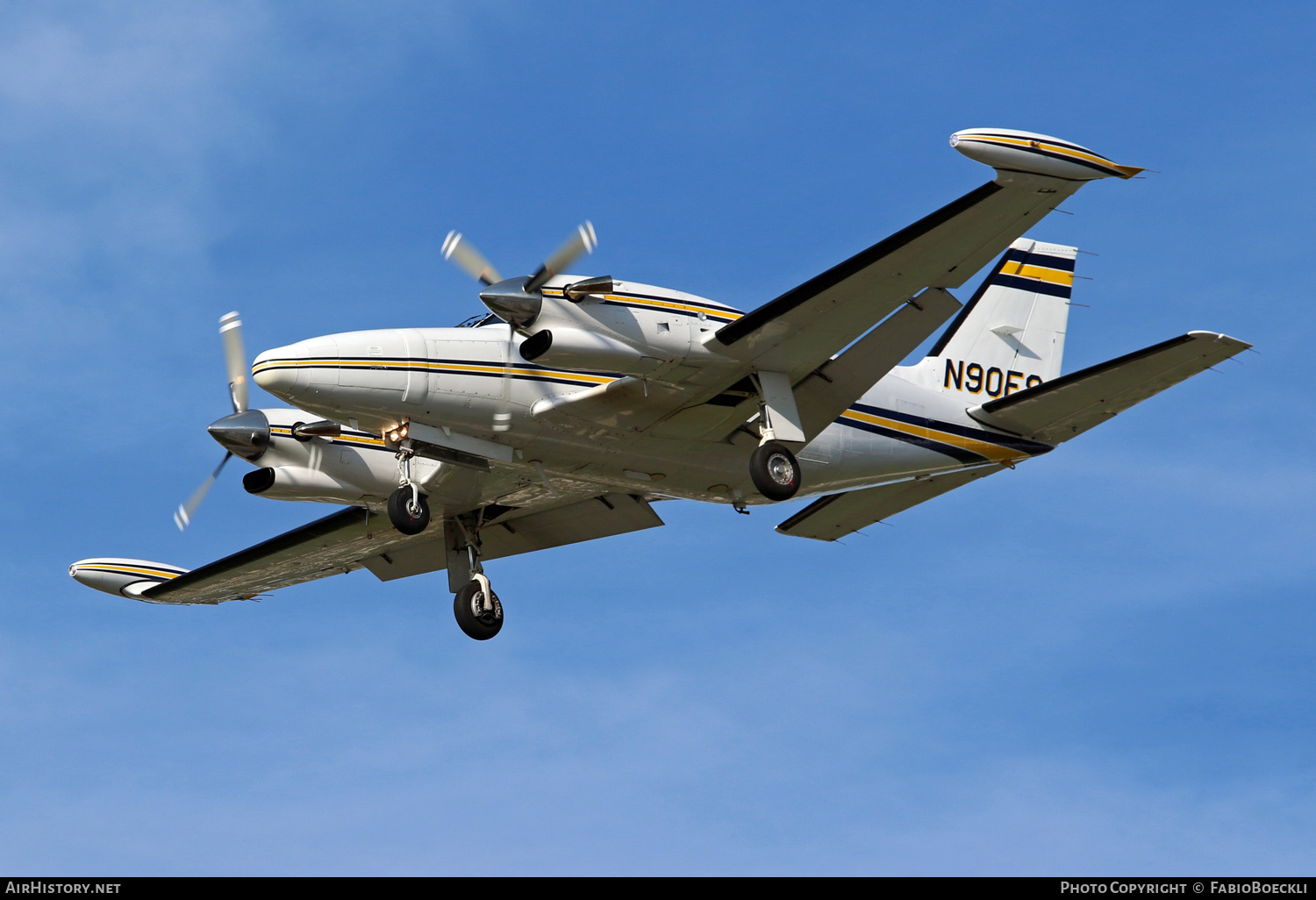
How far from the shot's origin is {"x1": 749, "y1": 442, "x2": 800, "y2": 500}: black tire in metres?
19.0

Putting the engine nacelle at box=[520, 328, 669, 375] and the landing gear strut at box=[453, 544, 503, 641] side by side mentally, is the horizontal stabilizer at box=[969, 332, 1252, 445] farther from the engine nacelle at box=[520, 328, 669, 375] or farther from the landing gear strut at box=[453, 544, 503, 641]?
the landing gear strut at box=[453, 544, 503, 641]

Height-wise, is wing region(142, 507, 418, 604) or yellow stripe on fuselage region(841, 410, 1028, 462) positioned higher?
yellow stripe on fuselage region(841, 410, 1028, 462)

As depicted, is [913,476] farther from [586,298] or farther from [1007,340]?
[586,298]

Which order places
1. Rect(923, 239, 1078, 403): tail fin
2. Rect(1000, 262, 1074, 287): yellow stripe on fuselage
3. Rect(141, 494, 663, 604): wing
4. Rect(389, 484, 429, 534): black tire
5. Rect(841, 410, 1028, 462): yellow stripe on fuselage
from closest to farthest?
Rect(389, 484, 429, 534): black tire
Rect(841, 410, 1028, 462): yellow stripe on fuselage
Rect(141, 494, 663, 604): wing
Rect(923, 239, 1078, 403): tail fin
Rect(1000, 262, 1074, 287): yellow stripe on fuselage

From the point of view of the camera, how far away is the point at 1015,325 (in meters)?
24.5

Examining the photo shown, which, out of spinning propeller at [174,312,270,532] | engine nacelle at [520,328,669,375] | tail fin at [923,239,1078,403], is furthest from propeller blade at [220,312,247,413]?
tail fin at [923,239,1078,403]

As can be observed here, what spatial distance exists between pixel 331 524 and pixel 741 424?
7.38 m

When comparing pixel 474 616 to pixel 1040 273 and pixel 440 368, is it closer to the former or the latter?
pixel 440 368

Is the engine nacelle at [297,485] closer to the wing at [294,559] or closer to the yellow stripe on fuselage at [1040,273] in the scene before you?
the wing at [294,559]

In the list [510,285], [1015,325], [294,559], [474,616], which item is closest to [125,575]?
[294,559]

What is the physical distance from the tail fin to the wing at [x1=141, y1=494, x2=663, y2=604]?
19.4 feet

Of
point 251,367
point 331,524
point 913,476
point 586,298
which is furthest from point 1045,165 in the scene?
point 331,524
